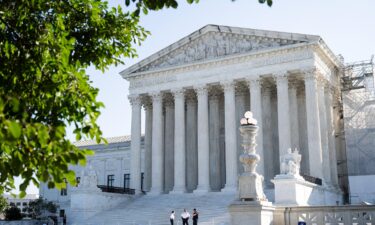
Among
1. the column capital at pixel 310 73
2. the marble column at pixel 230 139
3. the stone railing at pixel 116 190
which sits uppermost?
the column capital at pixel 310 73

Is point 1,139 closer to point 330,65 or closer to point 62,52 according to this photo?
point 62,52

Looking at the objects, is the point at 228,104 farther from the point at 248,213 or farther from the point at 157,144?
the point at 248,213

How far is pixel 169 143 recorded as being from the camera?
2046 inches

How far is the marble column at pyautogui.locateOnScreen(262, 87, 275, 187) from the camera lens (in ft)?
150

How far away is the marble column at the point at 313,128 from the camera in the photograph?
131 ft

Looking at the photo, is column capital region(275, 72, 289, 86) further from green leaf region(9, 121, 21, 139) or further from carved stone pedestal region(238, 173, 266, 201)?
green leaf region(9, 121, 21, 139)

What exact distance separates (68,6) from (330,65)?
38431mm

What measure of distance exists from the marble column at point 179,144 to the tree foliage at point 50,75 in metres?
33.9

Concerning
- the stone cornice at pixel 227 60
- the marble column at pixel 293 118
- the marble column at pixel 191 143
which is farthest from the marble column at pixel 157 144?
the marble column at pixel 293 118

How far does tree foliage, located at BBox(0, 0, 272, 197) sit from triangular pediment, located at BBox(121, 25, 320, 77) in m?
31.2

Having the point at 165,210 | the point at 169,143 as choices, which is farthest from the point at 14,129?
the point at 169,143

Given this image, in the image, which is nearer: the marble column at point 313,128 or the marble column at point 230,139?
the marble column at point 313,128

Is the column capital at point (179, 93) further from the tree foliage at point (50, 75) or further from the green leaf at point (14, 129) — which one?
the green leaf at point (14, 129)

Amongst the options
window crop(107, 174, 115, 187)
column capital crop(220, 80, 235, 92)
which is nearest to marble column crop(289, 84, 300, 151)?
column capital crop(220, 80, 235, 92)
